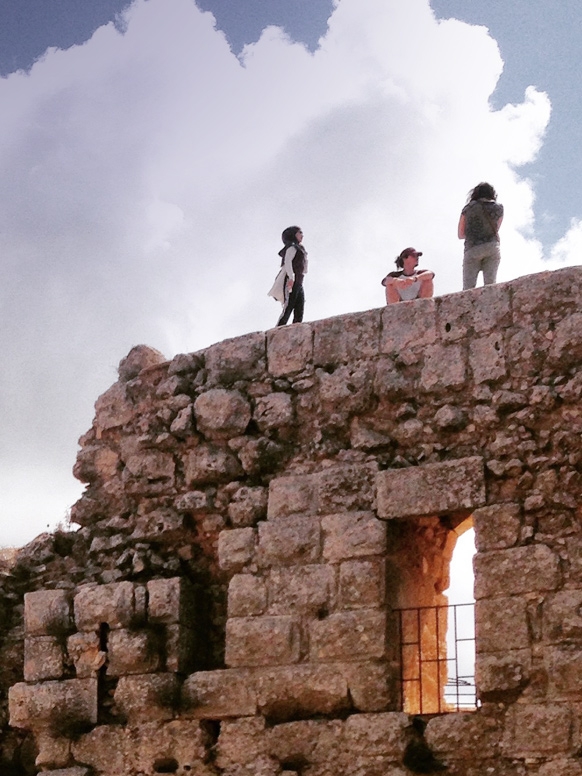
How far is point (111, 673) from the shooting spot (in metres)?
8.97

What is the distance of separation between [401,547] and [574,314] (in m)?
1.83

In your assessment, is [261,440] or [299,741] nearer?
[299,741]

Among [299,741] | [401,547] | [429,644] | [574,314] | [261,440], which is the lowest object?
[299,741]

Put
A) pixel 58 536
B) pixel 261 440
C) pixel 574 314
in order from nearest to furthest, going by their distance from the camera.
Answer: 1. pixel 574 314
2. pixel 261 440
3. pixel 58 536

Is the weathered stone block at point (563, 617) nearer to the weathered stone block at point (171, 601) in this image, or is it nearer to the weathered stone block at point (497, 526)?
the weathered stone block at point (497, 526)

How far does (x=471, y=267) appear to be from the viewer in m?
9.78

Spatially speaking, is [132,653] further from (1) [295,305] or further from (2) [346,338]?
(1) [295,305]

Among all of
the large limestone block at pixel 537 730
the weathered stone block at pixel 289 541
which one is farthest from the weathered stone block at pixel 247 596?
the large limestone block at pixel 537 730

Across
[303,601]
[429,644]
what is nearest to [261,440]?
[303,601]

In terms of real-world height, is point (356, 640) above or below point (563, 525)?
below

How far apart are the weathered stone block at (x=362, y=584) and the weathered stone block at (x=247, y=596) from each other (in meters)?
0.56

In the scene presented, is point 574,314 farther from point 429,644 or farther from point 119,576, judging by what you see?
point 119,576

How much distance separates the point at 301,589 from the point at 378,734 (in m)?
1.06

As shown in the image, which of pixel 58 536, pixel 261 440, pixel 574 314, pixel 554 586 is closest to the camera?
pixel 554 586
